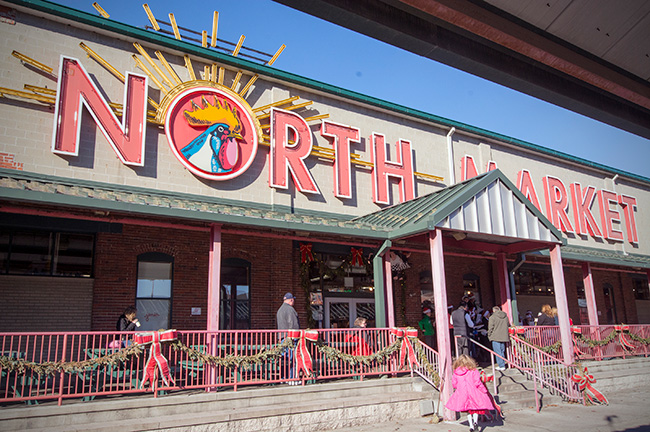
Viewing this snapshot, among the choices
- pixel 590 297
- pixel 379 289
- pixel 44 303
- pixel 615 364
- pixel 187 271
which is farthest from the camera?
pixel 590 297

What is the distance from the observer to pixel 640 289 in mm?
24188

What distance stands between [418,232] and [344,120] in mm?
6401

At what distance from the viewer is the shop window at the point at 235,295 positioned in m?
13.0

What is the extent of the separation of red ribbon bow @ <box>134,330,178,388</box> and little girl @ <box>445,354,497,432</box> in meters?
4.71

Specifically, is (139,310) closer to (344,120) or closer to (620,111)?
(344,120)

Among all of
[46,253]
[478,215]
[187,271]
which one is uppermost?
[478,215]

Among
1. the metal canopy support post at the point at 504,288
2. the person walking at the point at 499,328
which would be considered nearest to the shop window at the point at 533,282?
the metal canopy support post at the point at 504,288

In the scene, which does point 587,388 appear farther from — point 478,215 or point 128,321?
point 128,321

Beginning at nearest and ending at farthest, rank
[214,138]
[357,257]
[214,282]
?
[214,282], [214,138], [357,257]

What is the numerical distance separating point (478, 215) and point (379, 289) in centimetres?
278

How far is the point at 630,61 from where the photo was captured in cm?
234

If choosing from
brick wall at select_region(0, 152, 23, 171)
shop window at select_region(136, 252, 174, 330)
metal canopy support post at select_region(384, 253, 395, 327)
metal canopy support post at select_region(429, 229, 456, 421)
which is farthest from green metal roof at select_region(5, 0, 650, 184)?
metal canopy support post at select_region(429, 229, 456, 421)

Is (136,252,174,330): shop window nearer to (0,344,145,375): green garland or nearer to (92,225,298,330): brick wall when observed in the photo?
(92,225,298,330): brick wall

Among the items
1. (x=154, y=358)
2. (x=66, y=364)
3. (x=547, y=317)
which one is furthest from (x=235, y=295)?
(x=547, y=317)
